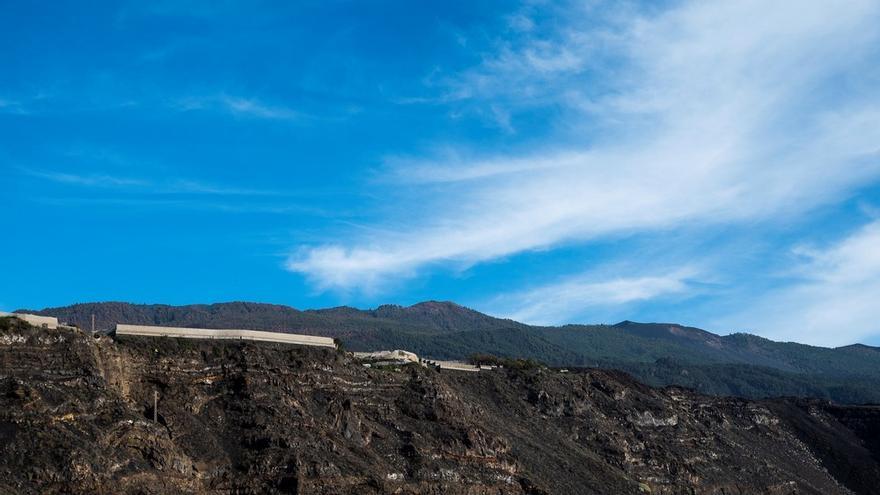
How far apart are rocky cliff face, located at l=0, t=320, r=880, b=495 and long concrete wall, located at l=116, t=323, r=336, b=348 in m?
Answer: 2.09

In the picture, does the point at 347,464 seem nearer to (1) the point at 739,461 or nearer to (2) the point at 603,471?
(2) the point at 603,471

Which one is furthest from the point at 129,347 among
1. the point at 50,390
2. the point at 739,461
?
the point at 739,461

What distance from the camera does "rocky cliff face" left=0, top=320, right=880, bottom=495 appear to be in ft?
178

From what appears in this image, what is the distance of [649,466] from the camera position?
323 ft

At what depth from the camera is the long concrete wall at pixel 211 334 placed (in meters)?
71.5

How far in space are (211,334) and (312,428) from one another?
42.3 ft

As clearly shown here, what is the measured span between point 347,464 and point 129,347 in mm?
16480

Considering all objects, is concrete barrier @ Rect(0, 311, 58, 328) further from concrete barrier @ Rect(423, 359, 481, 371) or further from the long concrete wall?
concrete barrier @ Rect(423, 359, 481, 371)

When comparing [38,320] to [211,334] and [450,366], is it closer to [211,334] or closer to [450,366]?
[211,334]

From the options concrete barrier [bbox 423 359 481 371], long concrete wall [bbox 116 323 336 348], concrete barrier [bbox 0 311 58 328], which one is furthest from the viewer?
concrete barrier [bbox 423 359 481 371]

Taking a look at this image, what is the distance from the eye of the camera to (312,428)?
6738cm

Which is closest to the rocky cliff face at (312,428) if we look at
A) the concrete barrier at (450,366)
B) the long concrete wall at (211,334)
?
the concrete barrier at (450,366)

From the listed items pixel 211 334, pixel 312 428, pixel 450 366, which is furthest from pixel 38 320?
pixel 450 366

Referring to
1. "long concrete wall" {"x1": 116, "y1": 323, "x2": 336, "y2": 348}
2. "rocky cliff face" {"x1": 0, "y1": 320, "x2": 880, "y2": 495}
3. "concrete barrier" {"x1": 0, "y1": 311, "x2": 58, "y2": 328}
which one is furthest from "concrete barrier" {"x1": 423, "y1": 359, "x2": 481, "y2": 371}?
"concrete barrier" {"x1": 0, "y1": 311, "x2": 58, "y2": 328}
